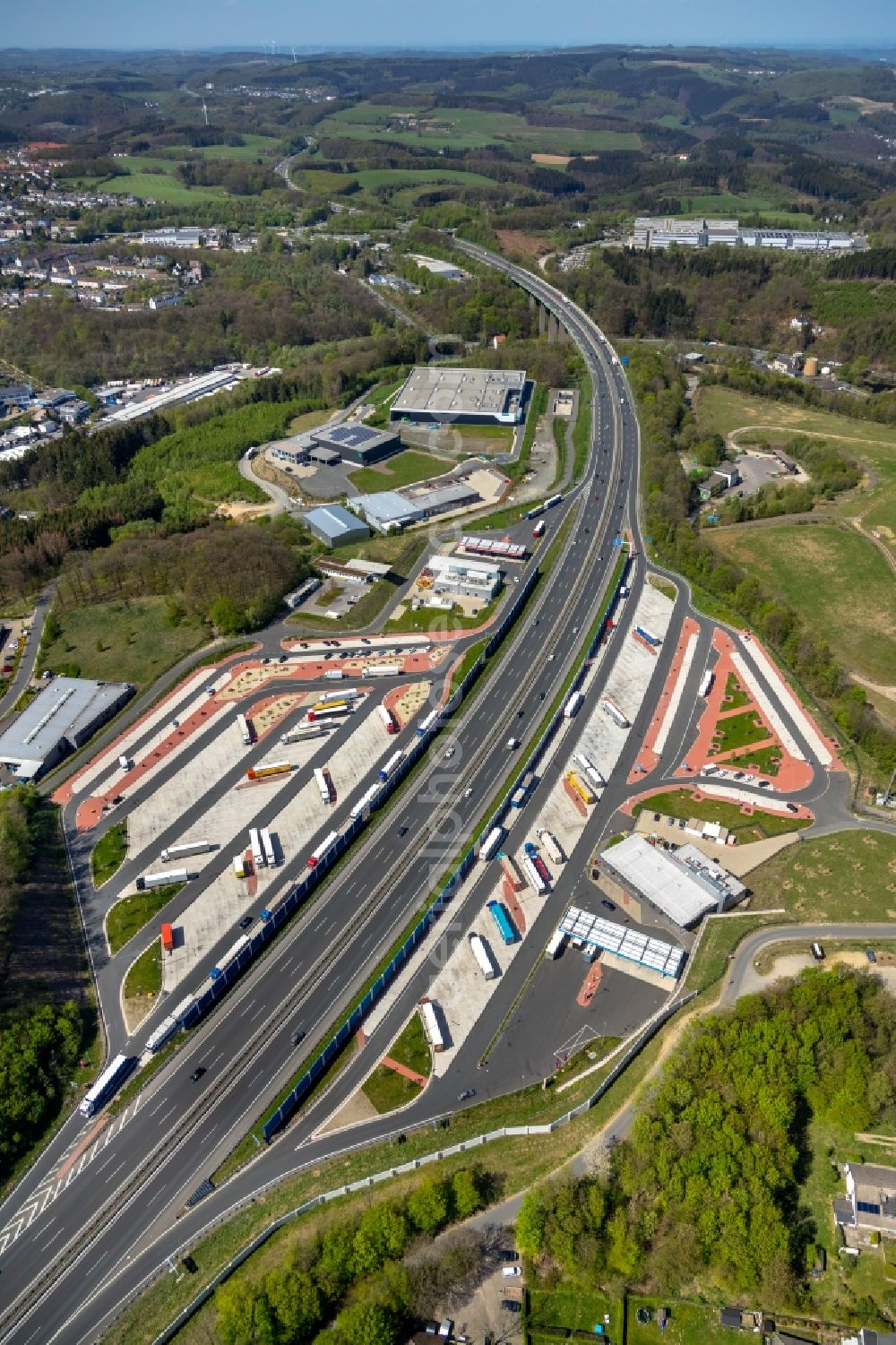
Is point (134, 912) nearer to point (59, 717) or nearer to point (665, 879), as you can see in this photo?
point (59, 717)

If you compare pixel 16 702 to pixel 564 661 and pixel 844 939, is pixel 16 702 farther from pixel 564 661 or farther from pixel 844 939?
pixel 844 939

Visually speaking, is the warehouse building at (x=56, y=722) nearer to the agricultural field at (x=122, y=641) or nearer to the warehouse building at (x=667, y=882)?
the agricultural field at (x=122, y=641)

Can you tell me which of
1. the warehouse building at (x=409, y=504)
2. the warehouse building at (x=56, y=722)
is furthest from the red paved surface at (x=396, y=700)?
the warehouse building at (x=409, y=504)

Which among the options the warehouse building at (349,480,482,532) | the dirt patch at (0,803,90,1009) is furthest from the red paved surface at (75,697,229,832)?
the warehouse building at (349,480,482,532)

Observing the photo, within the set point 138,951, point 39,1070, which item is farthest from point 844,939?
point 39,1070

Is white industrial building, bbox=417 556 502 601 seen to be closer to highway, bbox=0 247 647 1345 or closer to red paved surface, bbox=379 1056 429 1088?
highway, bbox=0 247 647 1345

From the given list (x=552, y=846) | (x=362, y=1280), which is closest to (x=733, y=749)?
(x=552, y=846)

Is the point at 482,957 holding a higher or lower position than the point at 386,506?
lower
